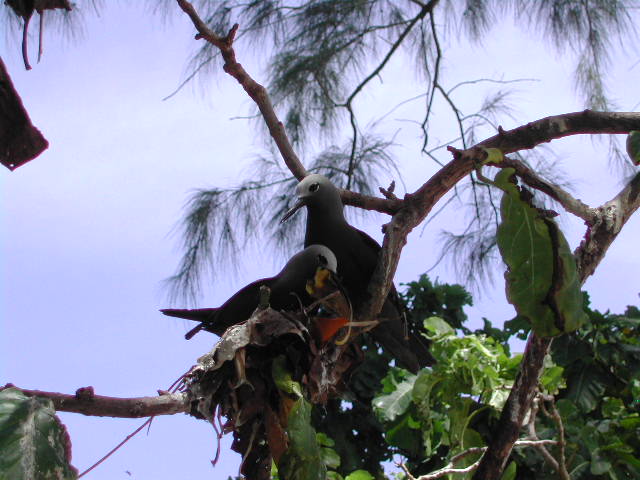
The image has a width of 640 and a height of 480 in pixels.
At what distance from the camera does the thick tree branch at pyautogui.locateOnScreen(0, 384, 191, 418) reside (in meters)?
0.99

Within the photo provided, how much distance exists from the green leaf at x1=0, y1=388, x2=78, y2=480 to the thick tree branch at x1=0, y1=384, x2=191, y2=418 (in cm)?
3

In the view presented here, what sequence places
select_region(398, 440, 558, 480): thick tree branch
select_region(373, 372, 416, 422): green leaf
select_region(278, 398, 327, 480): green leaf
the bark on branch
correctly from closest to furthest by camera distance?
select_region(278, 398, 327, 480): green leaf → the bark on branch → select_region(398, 440, 558, 480): thick tree branch → select_region(373, 372, 416, 422): green leaf

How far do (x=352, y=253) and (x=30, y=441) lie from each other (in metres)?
0.91

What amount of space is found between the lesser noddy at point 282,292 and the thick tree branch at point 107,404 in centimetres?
44

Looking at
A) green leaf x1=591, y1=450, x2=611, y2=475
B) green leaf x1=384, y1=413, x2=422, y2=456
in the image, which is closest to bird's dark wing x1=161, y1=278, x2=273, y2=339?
green leaf x1=384, y1=413, x2=422, y2=456

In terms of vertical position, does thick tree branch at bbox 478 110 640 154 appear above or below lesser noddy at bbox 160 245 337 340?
above

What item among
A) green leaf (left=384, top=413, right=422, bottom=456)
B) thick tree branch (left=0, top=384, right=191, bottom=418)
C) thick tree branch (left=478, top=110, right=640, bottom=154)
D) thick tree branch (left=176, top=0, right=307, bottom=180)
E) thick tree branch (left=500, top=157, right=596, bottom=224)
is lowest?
thick tree branch (left=0, top=384, right=191, bottom=418)

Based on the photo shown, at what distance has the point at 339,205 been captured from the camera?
176 cm

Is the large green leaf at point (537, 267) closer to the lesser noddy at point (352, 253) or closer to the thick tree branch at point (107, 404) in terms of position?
the lesser noddy at point (352, 253)

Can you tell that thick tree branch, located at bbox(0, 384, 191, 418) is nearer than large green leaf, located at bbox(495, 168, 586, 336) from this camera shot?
Yes

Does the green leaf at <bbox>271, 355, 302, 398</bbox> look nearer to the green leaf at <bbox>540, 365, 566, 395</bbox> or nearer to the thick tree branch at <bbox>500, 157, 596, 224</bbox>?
the thick tree branch at <bbox>500, 157, 596, 224</bbox>

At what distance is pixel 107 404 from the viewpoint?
40.1 inches

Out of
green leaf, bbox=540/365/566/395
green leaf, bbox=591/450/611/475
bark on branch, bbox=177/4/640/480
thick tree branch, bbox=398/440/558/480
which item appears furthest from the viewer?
green leaf, bbox=591/450/611/475

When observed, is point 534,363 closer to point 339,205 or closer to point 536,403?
point 536,403
